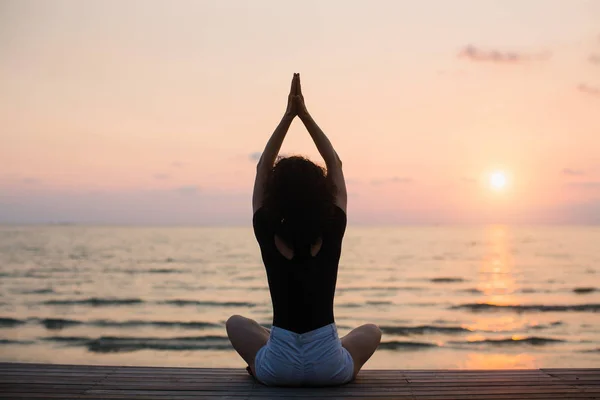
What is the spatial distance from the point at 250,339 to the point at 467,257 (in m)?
32.8

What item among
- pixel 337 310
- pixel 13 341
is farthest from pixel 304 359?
pixel 337 310

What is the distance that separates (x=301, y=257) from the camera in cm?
374

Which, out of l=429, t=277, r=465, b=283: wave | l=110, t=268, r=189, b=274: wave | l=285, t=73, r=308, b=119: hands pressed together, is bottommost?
l=429, t=277, r=465, b=283: wave

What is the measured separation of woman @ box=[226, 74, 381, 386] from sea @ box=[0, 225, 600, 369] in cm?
558

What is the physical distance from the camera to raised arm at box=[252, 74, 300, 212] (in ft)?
12.7

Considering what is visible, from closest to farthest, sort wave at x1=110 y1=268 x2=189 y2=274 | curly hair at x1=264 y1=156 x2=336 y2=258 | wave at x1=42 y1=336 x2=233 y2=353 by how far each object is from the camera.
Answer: curly hair at x1=264 y1=156 x2=336 y2=258
wave at x1=42 y1=336 x2=233 y2=353
wave at x1=110 y1=268 x2=189 y2=274

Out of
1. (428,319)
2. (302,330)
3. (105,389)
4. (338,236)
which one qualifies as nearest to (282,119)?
(338,236)

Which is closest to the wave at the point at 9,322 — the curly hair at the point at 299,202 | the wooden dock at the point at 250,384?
the wooden dock at the point at 250,384

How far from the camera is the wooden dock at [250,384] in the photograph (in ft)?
12.8

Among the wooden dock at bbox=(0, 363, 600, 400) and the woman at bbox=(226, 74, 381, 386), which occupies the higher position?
the woman at bbox=(226, 74, 381, 386)

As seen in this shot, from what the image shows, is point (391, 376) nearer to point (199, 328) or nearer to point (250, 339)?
point (250, 339)

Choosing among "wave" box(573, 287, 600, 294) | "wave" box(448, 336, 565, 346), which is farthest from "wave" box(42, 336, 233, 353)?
"wave" box(573, 287, 600, 294)

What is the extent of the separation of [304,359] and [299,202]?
97 cm

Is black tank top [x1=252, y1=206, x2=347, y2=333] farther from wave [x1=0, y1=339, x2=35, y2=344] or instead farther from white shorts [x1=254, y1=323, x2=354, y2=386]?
wave [x1=0, y1=339, x2=35, y2=344]
